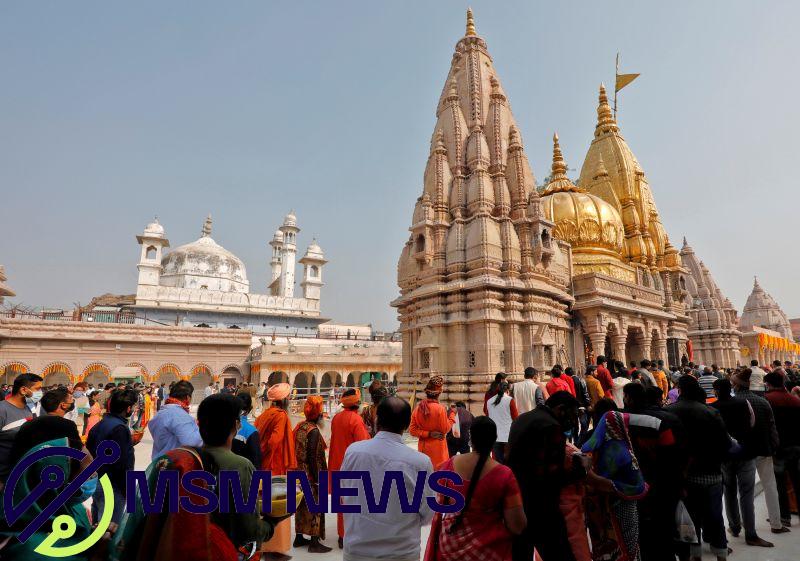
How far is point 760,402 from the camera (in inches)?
196

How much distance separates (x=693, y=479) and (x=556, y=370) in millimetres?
3981

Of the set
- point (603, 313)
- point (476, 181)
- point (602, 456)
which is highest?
point (476, 181)

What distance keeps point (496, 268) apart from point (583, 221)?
968cm

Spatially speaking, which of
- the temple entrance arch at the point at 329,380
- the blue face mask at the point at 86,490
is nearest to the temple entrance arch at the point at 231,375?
the temple entrance arch at the point at 329,380

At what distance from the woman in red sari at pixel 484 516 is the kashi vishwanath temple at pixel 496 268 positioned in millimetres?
10715

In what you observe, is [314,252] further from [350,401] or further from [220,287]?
[350,401]

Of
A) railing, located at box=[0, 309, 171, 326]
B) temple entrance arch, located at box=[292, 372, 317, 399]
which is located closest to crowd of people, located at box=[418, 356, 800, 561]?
temple entrance arch, located at box=[292, 372, 317, 399]

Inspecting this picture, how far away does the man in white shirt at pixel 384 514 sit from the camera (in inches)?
102

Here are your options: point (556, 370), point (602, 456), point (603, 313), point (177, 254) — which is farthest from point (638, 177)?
point (177, 254)

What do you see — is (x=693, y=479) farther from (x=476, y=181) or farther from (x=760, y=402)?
(x=476, y=181)

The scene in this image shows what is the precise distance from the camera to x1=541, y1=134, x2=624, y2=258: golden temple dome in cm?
2136

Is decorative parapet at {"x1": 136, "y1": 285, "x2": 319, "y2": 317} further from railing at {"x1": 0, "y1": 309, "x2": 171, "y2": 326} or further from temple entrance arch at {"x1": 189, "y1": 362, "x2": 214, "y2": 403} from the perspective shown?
temple entrance arch at {"x1": 189, "y1": 362, "x2": 214, "y2": 403}

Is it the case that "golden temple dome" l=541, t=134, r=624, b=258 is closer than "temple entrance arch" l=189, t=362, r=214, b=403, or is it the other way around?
"golden temple dome" l=541, t=134, r=624, b=258

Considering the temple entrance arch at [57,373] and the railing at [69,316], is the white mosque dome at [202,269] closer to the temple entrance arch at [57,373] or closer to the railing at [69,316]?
the railing at [69,316]
